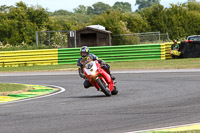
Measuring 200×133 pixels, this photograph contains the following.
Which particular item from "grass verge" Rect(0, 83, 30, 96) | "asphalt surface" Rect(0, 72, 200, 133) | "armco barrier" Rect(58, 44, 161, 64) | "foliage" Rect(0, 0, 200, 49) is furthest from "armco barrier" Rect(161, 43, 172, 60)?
"foliage" Rect(0, 0, 200, 49)

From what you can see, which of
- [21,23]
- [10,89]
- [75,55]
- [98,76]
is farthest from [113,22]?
[98,76]

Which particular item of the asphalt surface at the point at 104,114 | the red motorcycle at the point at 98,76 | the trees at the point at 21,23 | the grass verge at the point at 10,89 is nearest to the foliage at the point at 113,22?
the trees at the point at 21,23

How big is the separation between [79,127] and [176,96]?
4.72 metres

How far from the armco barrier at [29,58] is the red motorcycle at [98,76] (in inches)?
734

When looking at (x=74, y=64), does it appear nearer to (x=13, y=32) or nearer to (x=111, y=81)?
(x=111, y=81)

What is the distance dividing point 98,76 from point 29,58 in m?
19.4

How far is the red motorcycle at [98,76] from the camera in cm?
1202

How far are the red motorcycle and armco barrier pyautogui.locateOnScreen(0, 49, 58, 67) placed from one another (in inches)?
734

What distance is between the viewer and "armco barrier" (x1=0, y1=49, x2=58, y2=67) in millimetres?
30781

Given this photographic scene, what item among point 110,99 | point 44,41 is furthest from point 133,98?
point 44,41

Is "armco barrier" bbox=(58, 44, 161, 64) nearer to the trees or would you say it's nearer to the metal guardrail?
the metal guardrail

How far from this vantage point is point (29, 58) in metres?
31.0

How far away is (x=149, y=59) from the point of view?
99.5ft

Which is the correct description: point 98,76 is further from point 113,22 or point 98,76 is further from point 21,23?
point 21,23
